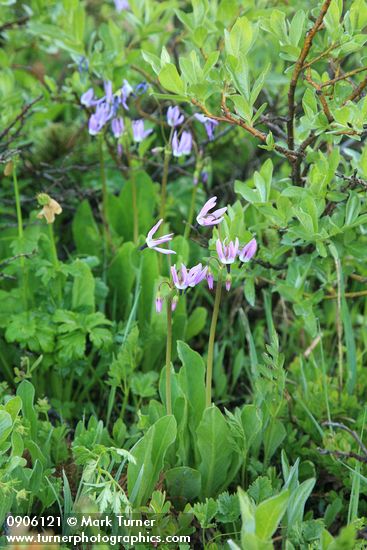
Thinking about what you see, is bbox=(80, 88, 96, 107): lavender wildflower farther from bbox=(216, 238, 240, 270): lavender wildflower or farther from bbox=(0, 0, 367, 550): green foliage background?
bbox=(216, 238, 240, 270): lavender wildflower

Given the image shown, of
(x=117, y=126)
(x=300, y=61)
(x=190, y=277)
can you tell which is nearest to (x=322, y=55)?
(x=300, y=61)

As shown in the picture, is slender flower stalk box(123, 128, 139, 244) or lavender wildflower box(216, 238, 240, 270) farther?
slender flower stalk box(123, 128, 139, 244)

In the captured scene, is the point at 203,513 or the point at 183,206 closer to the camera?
the point at 203,513

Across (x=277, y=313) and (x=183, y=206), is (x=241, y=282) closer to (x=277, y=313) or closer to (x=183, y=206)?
(x=277, y=313)

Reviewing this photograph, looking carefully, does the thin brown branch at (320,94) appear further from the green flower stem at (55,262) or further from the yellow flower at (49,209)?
the green flower stem at (55,262)

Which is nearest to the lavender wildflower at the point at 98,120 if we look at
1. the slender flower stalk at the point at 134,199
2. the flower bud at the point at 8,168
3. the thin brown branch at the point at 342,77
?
the slender flower stalk at the point at 134,199

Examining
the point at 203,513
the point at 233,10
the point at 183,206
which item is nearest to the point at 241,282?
the point at 183,206

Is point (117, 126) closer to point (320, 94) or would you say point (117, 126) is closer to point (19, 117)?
point (19, 117)

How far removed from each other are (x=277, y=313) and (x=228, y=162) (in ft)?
2.66

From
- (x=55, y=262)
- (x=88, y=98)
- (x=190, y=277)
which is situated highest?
(x=88, y=98)

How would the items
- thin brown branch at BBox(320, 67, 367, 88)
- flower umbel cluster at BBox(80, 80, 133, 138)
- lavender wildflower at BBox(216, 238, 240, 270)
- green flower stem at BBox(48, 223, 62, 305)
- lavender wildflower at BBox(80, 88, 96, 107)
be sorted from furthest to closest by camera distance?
lavender wildflower at BBox(80, 88, 96, 107) < flower umbel cluster at BBox(80, 80, 133, 138) < green flower stem at BBox(48, 223, 62, 305) < thin brown branch at BBox(320, 67, 367, 88) < lavender wildflower at BBox(216, 238, 240, 270)

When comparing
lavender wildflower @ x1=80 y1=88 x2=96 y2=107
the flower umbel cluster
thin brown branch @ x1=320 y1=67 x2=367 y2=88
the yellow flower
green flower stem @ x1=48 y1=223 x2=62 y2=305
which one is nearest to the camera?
thin brown branch @ x1=320 y1=67 x2=367 y2=88

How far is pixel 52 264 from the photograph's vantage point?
2338mm

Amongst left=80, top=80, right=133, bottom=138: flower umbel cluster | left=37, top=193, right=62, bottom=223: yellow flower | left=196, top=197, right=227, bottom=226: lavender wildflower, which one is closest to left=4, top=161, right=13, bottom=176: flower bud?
left=37, top=193, right=62, bottom=223: yellow flower
